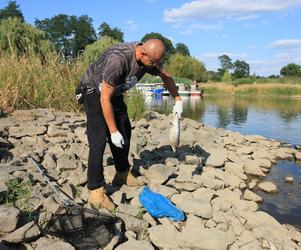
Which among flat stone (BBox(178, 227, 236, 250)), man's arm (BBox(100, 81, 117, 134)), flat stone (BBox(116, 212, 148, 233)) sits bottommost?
flat stone (BBox(178, 227, 236, 250))

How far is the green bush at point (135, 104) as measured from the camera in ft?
31.9

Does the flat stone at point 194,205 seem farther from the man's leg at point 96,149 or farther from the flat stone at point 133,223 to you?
the man's leg at point 96,149

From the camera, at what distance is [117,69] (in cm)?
428

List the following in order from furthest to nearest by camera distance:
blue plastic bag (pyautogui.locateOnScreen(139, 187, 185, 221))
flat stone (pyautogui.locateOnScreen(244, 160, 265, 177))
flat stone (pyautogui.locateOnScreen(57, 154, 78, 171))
Answer: flat stone (pyautogui.locateOnScreen(244, 160, 265, 177)), flat stone (pyautogui.locateOnScreen(57, 154, 78, 171)), blue plastic bag (pyautogui.locateOnScreen(139, 187, 185, 221))

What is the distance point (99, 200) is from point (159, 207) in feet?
2.26

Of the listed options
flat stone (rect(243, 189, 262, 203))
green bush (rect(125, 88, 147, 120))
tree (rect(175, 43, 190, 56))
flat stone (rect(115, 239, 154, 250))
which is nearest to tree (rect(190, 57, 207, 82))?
tree (rect(175, 43, 190, 56))

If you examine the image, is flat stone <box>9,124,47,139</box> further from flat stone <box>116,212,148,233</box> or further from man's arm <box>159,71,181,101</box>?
flat stone <box>116,212,148,233</box>

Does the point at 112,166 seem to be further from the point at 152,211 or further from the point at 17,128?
the point at 17,128

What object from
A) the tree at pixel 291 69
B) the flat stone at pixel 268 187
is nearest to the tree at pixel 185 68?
the tree at pixel 291 69

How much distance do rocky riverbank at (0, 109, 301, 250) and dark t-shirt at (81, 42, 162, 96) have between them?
4.17 feet

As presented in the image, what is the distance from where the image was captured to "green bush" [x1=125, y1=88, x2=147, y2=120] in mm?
9719

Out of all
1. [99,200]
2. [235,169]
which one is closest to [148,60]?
[99,200]

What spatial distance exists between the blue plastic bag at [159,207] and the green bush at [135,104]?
4.93 metres

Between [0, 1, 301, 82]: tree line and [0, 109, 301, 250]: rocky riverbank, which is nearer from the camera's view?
[0, 109, 301, 250]: rocky riverbank
